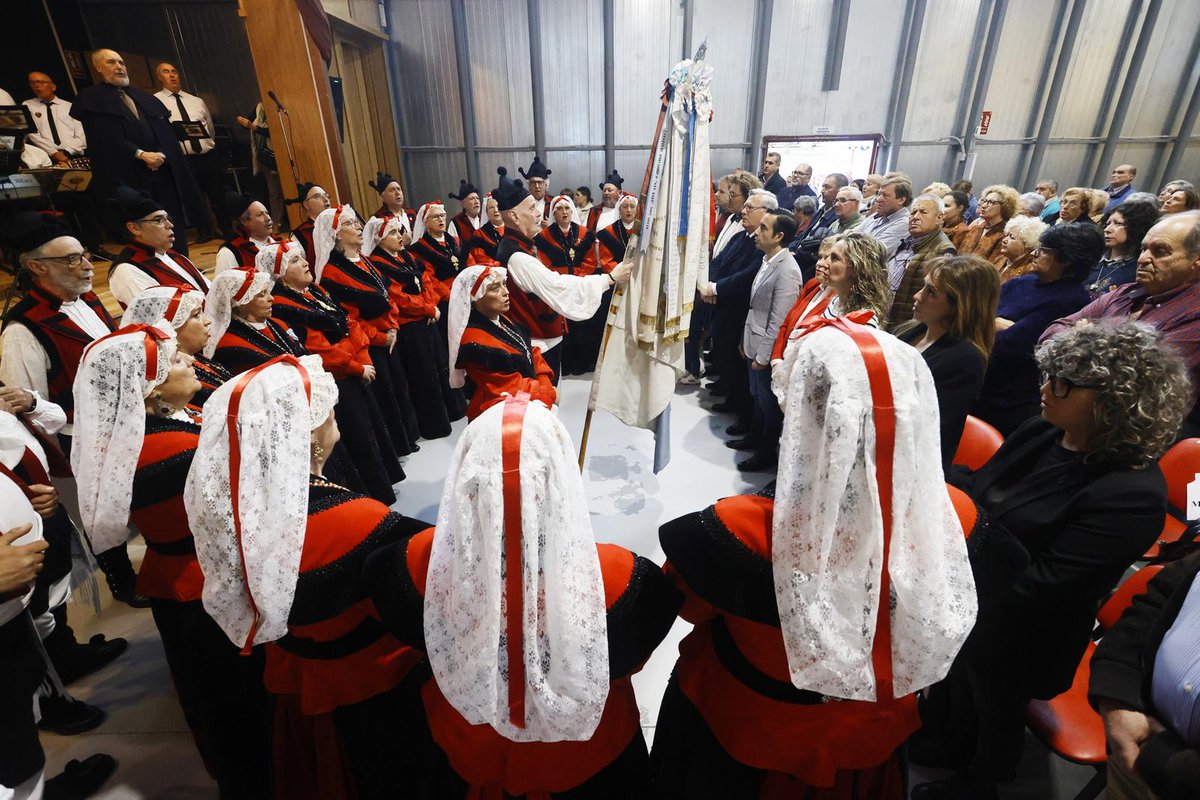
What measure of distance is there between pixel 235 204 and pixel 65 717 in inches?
135

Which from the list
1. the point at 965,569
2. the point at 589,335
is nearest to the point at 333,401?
the point at 965,569

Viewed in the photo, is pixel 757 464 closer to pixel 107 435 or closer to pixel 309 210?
pixel 107 435

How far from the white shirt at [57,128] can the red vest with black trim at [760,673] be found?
7.78 m

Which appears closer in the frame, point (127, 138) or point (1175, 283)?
point (1175, 283)

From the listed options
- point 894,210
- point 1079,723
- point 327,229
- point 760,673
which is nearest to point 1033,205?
point 894,210

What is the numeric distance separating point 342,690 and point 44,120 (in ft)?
25.7

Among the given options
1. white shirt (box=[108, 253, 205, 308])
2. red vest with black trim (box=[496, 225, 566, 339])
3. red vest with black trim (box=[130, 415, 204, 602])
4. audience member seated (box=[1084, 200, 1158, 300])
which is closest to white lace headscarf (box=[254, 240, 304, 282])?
white shirt (box=[108, 253, 205, 308])

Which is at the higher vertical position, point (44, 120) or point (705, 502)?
point (44, 120)

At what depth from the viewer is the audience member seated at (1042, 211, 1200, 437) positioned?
2.42m

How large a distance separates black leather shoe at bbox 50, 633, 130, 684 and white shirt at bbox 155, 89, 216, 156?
599cm

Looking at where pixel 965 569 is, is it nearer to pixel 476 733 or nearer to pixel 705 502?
pixel 476 733

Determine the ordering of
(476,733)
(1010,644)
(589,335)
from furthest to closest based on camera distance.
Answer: (589,335) → (1010,644) → (476,733)

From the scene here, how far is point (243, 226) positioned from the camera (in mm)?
4199

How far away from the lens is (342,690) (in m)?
1.43
